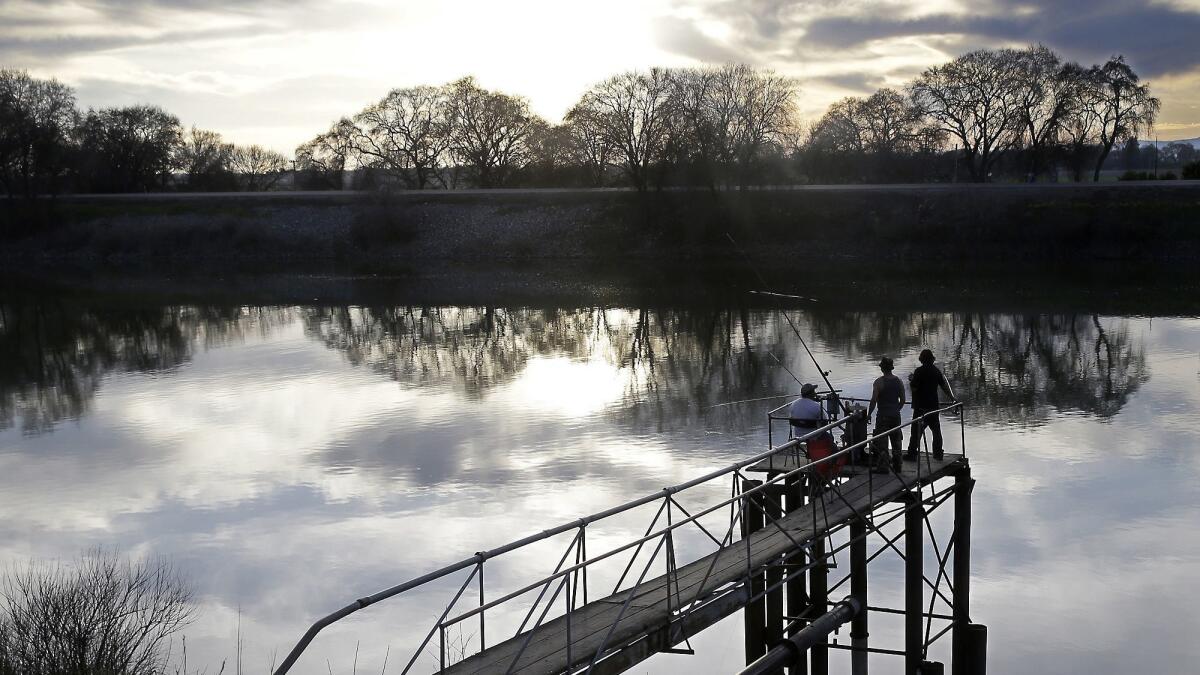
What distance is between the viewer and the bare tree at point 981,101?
89.5 meters

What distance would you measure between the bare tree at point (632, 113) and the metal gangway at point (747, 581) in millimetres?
72739

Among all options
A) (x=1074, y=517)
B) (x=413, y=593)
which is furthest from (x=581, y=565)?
(x=1074, y=517)

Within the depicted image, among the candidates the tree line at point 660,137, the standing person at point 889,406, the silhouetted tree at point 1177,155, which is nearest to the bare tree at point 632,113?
the tree line at point 660,137

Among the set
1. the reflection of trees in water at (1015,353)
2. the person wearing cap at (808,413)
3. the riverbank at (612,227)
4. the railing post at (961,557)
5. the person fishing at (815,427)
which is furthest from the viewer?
the riverbank at (612,227)

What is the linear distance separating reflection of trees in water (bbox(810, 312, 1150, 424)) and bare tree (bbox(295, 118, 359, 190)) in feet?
275

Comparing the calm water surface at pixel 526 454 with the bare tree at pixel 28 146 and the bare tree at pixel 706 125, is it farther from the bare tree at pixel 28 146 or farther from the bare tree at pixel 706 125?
the bare tree at pixel 28 146

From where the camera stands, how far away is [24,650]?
1243cm

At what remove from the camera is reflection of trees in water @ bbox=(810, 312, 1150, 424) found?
30.7m

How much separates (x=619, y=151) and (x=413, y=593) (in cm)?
7923

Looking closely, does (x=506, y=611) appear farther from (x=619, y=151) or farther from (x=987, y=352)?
(x=619, y=151)

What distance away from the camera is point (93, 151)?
4441 inches

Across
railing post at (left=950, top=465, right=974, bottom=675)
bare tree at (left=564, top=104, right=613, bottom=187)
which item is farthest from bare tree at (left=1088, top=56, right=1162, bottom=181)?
railing post at (left=950, top=465, right=974, bottom=675)

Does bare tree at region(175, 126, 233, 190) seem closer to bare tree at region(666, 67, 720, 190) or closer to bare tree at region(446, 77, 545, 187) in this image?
bare tree at region(446, 77, 545, 187)

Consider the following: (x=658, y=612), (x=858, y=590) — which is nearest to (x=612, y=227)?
(x=858, y=590)
